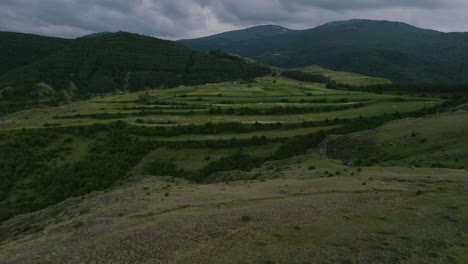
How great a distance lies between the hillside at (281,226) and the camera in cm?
1725

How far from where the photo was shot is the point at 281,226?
2092 cm

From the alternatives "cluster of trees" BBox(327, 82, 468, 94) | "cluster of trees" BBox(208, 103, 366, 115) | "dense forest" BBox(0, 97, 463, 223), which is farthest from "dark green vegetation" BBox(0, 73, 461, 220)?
"cluster of trees" BBox(327, 82, 468, 94)

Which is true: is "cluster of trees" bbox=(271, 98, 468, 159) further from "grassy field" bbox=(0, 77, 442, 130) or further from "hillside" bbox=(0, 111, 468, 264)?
"hillside" bbox=(0, 111, 468, 264)

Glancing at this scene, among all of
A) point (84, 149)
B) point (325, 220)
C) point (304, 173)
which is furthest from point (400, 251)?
point (84, 149)

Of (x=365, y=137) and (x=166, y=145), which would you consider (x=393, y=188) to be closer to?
(x=365, y=137)

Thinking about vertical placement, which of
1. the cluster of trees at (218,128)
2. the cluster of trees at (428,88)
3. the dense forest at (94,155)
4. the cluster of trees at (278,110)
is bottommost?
the dense forest at (94,155)

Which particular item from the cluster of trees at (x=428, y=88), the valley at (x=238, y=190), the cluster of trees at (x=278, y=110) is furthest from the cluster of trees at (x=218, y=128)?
the cluster of trees at (x=428, y=88)

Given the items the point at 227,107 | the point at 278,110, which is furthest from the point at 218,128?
the point at 278,110

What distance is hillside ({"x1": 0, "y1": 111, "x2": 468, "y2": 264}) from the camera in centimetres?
1725

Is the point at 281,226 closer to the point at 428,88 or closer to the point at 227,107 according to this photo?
the point at 227,107

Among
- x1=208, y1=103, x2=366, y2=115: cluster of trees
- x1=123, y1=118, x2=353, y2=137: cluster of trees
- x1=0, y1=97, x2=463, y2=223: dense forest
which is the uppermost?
x1=208, y1=103, x2=366, y2=115: cluster of trees

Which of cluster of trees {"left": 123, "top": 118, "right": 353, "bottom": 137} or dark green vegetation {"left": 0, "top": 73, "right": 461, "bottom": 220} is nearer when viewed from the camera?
dark green vegetation {"left": 0, "top": 73, "right": 461, "bottom": 220}

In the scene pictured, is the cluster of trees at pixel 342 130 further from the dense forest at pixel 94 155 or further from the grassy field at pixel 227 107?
the grassy field at pixel 227 107

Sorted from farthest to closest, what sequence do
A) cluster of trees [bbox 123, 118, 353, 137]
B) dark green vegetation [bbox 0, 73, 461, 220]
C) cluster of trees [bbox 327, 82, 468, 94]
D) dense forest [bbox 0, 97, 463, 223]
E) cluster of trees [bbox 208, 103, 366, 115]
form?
1. cluster of trees [bbox 327, 82, 468, 94]
2. cluster of trees [bbox 208, 103, 366, 115]
3. cluster of trees [bbox 123, 118, 353, 137]
4. dark green vegetation [bbox 0, 73, 461, 220]
5. dense forest [bbox 0, 97, 463, 223]
